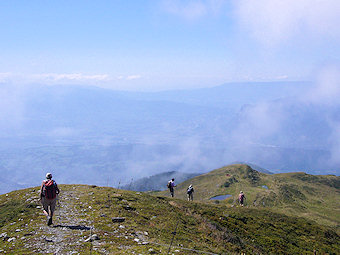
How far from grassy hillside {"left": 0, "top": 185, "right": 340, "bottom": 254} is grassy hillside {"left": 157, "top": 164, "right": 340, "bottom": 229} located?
2411 centimetres

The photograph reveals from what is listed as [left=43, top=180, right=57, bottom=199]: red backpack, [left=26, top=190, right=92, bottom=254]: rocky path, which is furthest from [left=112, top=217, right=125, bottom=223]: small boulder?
[left=43, top=180, right=57, bottom=199]: red backpack

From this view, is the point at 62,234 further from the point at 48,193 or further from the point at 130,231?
the point at 130,231

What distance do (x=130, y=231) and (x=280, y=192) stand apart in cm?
6670

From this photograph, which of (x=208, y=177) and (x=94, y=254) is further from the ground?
(x=94, y=254)

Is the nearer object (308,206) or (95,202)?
(95,202)

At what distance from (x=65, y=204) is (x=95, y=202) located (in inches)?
107

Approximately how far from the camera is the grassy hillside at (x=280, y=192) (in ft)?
196

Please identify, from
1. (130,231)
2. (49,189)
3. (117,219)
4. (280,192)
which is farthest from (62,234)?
(280,192)

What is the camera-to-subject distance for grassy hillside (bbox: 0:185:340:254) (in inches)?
566

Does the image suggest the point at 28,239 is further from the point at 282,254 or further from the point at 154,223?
the point at 282,254

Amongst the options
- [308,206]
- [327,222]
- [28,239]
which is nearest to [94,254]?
[28,239]

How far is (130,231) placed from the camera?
16.8m

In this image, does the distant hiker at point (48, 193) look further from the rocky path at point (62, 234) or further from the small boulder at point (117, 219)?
the small boulder at point (117, 219)

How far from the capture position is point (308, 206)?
66.1 metres
